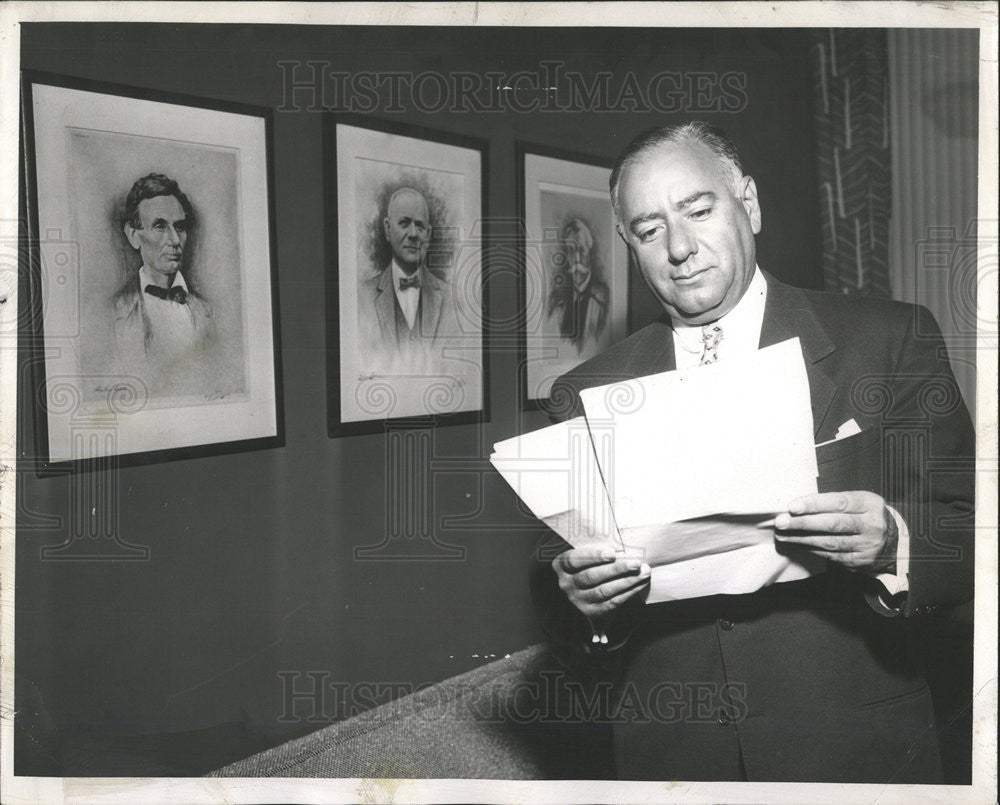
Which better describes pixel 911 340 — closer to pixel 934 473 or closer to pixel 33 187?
pixel 934 473

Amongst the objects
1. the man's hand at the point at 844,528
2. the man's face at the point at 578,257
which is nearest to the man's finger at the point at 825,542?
the man's hand at the point at 844,528

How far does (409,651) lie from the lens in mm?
1852

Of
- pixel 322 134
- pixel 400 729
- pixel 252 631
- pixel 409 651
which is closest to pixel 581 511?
pixel 409 651

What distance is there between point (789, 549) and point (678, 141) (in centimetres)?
80

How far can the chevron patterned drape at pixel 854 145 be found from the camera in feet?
5.93

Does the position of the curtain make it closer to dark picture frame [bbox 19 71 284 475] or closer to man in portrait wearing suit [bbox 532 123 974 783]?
man in portrait wearing suit [bbox 532 123 974 783]

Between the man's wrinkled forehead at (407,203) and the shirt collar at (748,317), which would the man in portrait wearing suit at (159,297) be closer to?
the man's wrinkled forehead at (407,203)

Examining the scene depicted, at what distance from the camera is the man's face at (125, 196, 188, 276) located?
1756 millimetres

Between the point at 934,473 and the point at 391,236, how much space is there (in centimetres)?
116

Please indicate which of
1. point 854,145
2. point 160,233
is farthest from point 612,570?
point 160,233

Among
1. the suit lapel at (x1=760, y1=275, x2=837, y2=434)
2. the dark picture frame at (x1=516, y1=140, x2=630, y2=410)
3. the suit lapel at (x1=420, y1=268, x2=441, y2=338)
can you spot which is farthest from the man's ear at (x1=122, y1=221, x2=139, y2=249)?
the suit lapel at (x1=760, y1=275, x2=837, y2=434)

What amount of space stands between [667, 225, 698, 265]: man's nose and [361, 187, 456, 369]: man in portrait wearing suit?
44cm

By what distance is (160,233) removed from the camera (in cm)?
176

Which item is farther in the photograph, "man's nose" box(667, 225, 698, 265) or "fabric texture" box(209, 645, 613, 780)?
"fabric texture" box(209, 645, 613, 780)
